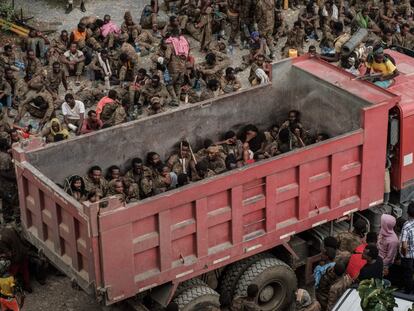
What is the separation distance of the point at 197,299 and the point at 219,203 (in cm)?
113

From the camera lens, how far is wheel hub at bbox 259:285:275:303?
1297 centimetres

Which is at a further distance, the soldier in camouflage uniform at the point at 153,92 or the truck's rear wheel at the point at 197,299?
the soldier in camouflage uniform at the point at 153,92

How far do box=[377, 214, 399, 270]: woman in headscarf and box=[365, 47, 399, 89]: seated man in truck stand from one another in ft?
6.90

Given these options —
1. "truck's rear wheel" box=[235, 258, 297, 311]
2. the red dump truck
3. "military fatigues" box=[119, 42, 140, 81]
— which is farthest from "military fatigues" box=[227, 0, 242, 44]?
"truck's rear wheel" box=[235, 258, 297, 311]

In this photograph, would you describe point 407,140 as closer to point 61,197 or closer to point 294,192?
point 294,192

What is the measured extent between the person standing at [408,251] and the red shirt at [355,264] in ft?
2.13

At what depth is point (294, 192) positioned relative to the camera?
12.7 m

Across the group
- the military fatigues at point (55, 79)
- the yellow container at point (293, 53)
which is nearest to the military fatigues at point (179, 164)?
the military fatigues at point (55, 79)

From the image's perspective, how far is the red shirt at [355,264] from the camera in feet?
40.1

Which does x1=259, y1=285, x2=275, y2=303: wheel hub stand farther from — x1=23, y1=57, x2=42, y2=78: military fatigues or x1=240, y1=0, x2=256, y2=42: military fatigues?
x1=240, y1=0, x2=256, y2=42: military fatigues

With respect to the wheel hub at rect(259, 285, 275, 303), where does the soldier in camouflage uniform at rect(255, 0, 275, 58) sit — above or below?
above

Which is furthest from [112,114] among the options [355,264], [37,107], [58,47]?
[355,264]

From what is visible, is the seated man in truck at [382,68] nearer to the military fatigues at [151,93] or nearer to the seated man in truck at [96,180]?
the seated man in truck at [96,180]

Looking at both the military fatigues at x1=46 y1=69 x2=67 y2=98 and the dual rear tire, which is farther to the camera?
the military fatigues at x1=46 y1=69 x2=67 y2=98
